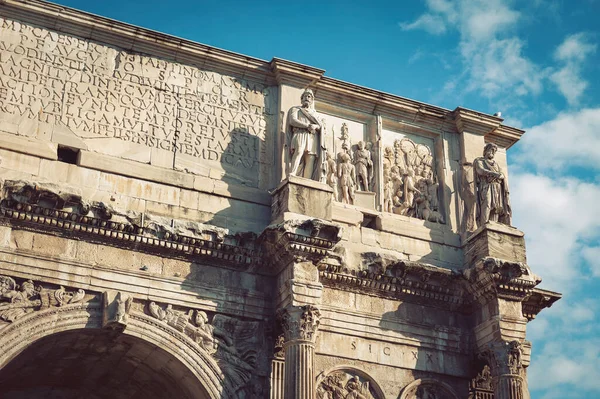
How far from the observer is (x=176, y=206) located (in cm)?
1659

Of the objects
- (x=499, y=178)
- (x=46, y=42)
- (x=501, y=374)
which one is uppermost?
(x=46, y=42)

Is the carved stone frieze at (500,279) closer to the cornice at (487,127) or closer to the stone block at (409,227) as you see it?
the stone block at (409,227)

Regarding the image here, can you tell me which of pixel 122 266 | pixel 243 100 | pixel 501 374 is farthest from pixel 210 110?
pixel 501 374

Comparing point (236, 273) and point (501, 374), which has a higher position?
point (236, 273)

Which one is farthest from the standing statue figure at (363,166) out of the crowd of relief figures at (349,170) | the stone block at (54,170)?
the stone block at (54,170)

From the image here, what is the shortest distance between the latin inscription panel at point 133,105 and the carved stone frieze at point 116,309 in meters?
2.40

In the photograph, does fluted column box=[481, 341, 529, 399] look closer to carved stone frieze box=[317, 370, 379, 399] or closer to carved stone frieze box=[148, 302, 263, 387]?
carved stone frieze box=[317, 370, 379, 399]

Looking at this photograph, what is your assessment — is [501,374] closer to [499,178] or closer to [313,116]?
[499,178]

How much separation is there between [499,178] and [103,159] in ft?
22.4

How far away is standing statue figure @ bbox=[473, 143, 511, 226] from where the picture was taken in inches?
723

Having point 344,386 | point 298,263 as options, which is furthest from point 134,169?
point 344,386

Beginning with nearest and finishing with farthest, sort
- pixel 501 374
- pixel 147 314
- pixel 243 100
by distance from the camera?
pixel 147 314 < pixel 501 374 < pixel 243 100

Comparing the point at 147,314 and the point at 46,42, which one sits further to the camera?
the point at 46,42

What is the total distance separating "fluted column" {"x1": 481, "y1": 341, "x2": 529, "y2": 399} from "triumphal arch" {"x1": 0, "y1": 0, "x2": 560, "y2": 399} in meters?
0.03
